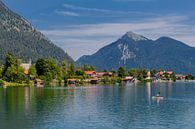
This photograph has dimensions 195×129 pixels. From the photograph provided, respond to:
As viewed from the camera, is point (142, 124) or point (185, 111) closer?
point (142, 124)

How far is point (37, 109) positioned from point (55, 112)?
5.77m

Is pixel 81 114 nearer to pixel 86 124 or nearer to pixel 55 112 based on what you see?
pixel 55 112

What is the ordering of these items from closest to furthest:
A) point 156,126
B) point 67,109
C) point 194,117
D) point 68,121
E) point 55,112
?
point 156,126, point 68,121, point 194,117, point 55,112, point 67,109

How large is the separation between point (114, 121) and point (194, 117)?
13425mm

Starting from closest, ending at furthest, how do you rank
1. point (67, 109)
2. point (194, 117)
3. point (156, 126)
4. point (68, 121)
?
point (156, 126) < point (68, 121) < point (194, 117) < point (67, 109)

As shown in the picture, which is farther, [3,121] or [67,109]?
[67,109]

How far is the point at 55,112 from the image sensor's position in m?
72.5

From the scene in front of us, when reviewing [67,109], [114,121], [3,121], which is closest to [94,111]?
[67,109]

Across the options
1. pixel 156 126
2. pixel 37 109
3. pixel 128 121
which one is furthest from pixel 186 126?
pixel 37 109

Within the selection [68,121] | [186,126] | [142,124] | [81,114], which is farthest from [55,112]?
[186,126]

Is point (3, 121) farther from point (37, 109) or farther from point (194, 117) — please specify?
point (194, 117)

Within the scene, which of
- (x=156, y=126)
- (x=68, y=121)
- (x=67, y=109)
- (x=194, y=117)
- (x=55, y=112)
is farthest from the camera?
(x=67, y=109)

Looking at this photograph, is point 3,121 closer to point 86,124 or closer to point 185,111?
point 86,124

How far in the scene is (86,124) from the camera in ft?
192
